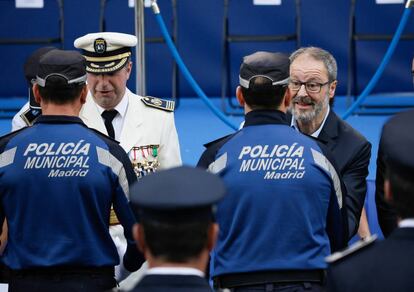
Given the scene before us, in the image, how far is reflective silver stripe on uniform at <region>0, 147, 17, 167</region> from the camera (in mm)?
3531

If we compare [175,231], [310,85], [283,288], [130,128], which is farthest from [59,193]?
[310,85]

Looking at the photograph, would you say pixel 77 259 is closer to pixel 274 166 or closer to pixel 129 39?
pixel 274 166

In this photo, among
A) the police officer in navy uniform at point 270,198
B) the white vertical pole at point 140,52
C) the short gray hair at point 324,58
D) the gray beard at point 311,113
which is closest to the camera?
the police officer in navy uniform at point 270,198

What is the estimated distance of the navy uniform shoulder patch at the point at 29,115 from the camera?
187 inches

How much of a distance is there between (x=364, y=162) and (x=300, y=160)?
1.01 m

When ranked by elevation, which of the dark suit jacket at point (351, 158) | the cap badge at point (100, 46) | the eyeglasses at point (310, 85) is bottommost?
the dark suit jacket at point (351, 158)

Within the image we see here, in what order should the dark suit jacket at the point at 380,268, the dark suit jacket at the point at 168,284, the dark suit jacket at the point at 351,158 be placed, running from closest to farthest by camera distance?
the dark suit jacket at the point at 168,284 < the dark suit jacket at the point at 380,268 < the dark suit jacket at the point at 351,158

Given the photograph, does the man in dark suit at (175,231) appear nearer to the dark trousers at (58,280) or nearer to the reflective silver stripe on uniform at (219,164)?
the reflective silver stripe on uniform at (219,164)

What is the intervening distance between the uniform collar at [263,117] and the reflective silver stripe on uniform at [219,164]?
148 millimetres

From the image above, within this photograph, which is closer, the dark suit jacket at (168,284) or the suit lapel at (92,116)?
the dark suit jacket at (168,284)

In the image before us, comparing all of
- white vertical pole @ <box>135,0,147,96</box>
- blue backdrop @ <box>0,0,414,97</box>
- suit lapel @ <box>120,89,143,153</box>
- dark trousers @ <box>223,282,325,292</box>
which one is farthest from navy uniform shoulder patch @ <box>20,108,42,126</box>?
blue backdrop @ <box>0,0,414,97</box>

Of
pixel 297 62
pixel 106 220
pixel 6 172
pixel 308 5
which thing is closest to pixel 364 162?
pixel 297 62

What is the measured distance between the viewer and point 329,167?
354 centimetres

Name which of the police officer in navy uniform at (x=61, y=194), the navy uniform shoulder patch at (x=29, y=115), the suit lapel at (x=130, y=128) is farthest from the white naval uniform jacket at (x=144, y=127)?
the police officer in navy uniform at (x=61, y=194)
